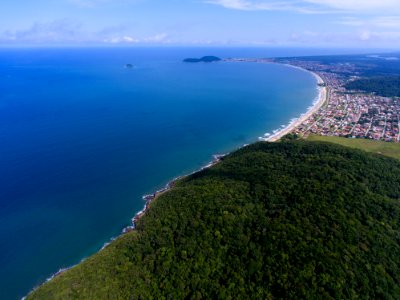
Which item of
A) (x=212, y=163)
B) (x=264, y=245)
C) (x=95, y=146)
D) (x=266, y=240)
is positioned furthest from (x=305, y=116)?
(x=264, y=245)

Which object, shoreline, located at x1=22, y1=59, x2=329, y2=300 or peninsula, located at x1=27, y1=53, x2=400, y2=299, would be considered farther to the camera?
shoreline, located at x1=22, y1=59, x2=329, y2=300

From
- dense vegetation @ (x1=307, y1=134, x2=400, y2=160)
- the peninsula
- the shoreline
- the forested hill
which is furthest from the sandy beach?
the forested hill

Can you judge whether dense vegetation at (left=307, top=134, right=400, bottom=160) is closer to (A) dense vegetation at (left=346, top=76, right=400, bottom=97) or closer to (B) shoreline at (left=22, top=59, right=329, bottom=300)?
(B) shoreline at (left=22, top=59, right=329, bottom=300)

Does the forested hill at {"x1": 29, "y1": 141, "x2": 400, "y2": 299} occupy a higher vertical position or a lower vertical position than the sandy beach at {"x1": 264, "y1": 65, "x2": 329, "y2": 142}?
lower

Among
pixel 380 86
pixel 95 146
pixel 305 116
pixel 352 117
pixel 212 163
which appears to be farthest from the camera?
pixel 380 86

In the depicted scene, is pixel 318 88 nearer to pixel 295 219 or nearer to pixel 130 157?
pixel 130 157

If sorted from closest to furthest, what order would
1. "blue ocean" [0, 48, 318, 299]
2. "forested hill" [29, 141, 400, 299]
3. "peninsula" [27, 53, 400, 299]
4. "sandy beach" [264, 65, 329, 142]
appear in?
"forested hill" [29, 141, 400, 299], "peninsula" [27, 53, 400, 299], "blue ocean" [0, 48, 318, 299], "sandy beach" [264, 65, 329, 142]

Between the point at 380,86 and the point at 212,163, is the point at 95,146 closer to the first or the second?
the point at 212,163
